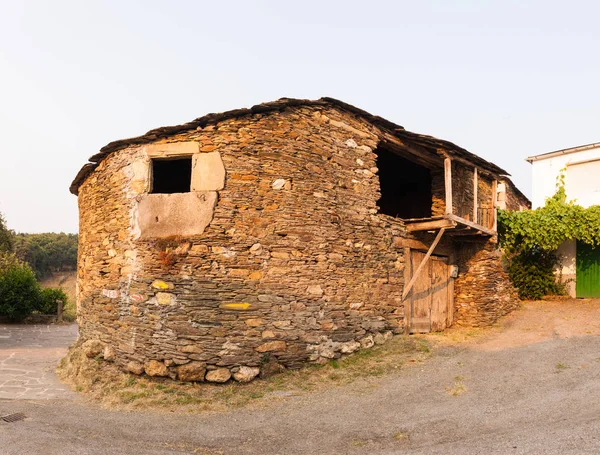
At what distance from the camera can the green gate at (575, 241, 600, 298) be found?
12750 mm

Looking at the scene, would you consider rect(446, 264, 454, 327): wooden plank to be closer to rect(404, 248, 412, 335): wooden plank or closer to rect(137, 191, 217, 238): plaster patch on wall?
rect(404, 248, 412, 335): wooden plank

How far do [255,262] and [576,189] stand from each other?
10942 millimetres

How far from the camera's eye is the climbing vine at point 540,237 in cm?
1206

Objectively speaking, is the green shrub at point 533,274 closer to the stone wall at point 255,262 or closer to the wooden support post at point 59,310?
the stone wall at point 255,262

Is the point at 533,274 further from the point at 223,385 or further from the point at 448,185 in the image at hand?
the point at 223,385

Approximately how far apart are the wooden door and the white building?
482 cm

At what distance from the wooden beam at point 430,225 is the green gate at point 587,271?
645 cm

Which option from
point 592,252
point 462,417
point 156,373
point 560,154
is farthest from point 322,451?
point 560,154

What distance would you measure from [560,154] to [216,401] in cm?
1245

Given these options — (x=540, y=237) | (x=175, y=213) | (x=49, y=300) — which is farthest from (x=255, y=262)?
(x=49, y=300)

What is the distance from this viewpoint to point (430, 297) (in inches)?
397

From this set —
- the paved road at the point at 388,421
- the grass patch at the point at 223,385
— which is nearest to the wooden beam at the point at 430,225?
the grass patch at the point at 223,385

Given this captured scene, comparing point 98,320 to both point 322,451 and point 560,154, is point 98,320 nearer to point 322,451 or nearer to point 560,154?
point 322,451

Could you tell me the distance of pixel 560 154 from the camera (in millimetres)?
13789
